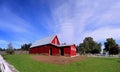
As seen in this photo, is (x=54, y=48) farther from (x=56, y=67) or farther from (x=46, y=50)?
(x=56, y=67)

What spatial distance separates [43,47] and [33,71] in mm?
27788

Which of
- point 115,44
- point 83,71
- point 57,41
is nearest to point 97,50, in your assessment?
point 115,44

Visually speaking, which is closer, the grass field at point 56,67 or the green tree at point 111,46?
the grass field at point 56,67

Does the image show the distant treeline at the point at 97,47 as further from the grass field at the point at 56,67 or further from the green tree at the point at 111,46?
the grass field at the point at 56,67

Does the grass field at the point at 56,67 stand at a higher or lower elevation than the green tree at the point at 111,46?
lower

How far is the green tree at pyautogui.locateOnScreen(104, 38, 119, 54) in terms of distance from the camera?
293ft

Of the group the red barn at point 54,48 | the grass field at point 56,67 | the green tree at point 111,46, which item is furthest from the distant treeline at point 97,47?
the grass field at point 56,67

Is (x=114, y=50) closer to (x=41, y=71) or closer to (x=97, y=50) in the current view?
(x=97, y=50)

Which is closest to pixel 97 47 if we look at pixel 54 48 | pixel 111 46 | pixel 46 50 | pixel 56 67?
pixel 111 46

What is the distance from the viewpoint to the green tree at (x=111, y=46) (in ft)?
293

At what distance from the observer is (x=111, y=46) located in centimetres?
9325

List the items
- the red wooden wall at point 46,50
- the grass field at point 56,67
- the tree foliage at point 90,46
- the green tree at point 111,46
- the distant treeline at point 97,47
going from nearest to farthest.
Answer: the grass field at point 56,67, the red wooden wall at point 46,50, the green tree at point 111,46, the distant treeline at point 97,47, the tree foliage at point 90,46

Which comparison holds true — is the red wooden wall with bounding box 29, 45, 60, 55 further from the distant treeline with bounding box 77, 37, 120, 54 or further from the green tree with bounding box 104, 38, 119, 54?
the green tree with bounding box 104, 38, 119, 54

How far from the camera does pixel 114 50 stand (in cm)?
9019
